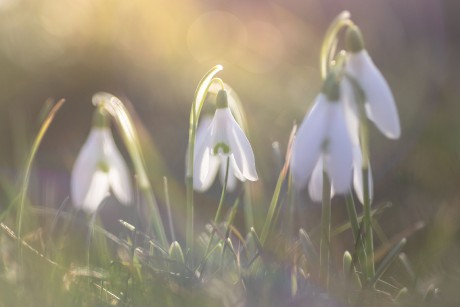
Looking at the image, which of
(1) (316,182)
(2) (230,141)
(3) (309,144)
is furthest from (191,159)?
(3) (309,144)

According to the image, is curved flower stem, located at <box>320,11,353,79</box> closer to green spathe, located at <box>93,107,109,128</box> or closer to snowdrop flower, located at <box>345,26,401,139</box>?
snowdrop flower, located at <box>345,26,401,139</box>

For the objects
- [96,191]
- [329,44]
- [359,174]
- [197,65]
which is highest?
[329,44]

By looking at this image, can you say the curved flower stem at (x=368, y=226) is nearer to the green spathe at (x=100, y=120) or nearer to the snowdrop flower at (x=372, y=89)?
the snowdrop flower at (x=372, y=89)

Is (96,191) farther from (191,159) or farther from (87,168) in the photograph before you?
(191,159)

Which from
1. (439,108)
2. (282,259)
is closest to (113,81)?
(439,108)

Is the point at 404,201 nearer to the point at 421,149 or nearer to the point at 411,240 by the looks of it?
the point at 411,240

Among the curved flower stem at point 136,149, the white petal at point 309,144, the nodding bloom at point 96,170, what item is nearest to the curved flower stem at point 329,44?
the white petal at point 309,144

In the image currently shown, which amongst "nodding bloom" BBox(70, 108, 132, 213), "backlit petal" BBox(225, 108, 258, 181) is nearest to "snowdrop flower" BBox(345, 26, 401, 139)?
"backlit petal" BBox(225, 108, 258, 181)
